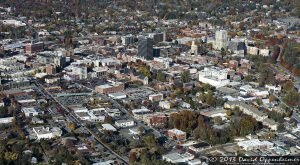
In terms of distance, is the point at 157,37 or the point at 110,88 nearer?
the point at 110,88

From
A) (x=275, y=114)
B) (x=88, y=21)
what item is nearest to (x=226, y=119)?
(x=275, y=114)

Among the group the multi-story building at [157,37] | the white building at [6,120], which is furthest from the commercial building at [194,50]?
the white building at [6,120]

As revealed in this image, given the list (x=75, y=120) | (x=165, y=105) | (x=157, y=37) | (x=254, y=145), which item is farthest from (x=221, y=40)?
(x=254, y=145)

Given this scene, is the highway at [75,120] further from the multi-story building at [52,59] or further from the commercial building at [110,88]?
the multi-story building at [52,59]

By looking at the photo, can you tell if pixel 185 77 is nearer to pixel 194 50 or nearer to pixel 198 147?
pixel 194 50

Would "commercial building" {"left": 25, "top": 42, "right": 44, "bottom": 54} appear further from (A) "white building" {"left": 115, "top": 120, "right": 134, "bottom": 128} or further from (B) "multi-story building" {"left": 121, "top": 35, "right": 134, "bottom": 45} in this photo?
(A) "white building" {"left": 115, "top": 120, "right": 134, "bottom": 128}
